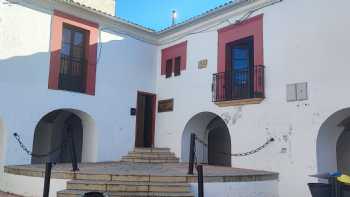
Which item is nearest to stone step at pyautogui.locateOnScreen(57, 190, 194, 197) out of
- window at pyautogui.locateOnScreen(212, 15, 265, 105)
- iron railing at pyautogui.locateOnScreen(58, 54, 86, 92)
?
window at pyautogui.locateOnScreen(212, 15, 265, 105)

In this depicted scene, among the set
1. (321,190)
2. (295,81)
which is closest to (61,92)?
(295,81)

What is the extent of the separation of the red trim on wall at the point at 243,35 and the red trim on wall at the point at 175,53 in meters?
1.65

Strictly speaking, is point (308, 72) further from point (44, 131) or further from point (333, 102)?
point (44, 131)

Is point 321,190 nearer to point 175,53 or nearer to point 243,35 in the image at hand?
point 243,35

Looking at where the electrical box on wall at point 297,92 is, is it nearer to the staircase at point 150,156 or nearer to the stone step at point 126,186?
the stone step at point 126,186

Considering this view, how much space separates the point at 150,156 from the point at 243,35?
4.95m

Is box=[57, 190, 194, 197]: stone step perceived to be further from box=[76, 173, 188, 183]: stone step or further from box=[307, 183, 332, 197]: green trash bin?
box=[307, 183, 332, 197]: green trash bin

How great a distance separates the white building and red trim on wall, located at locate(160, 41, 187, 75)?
4 cm

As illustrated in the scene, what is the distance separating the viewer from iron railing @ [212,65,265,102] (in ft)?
31.4

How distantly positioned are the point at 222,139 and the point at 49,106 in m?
6.58

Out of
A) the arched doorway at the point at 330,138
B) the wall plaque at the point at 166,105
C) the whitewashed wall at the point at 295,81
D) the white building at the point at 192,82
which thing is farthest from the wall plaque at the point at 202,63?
the arched doorway at the point at 330,138

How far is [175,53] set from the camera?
12570mm

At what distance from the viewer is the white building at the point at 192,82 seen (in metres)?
8.32

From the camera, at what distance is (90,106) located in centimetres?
1119
